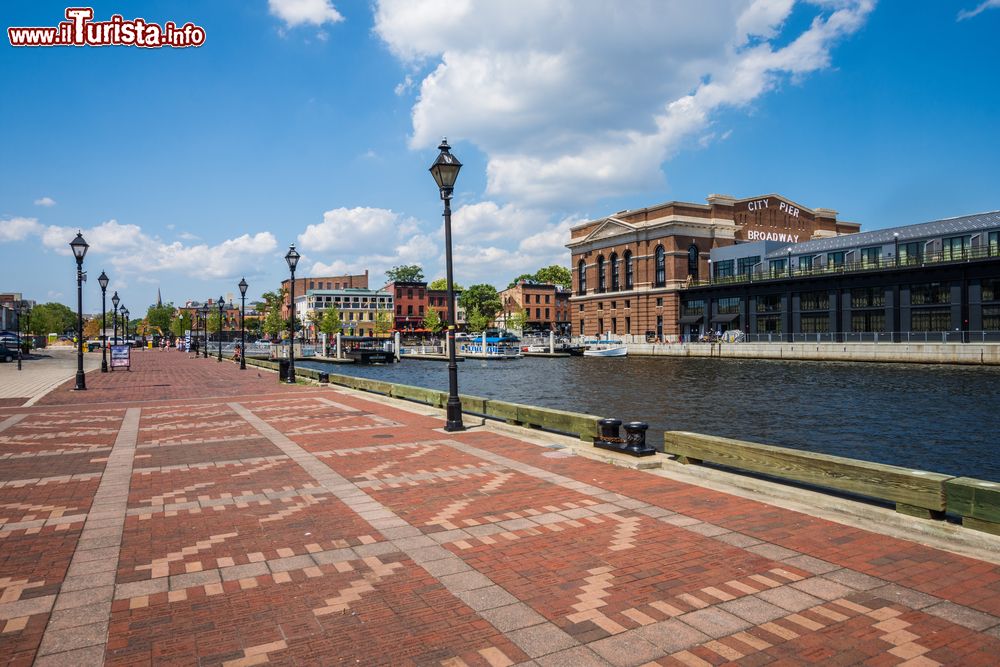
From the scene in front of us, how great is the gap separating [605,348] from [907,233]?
37.0 metres

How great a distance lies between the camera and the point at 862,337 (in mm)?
62125

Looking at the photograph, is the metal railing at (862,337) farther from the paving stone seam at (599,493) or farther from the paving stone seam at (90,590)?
the paving stone seam at (90,590)

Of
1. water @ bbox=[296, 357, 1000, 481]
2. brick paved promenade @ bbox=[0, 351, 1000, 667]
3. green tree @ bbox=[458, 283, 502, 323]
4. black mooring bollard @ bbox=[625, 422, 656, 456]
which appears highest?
green tree @ bbox=[458, 283, 502, 323]

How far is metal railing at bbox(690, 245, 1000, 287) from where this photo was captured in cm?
5841

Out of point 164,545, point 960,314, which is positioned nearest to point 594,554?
point 164,545

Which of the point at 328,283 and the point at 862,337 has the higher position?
the point at 328,283

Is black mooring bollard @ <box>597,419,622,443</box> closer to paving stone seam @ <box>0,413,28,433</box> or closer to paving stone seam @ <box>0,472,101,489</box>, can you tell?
paving stone seam @ <box>0,472,101,489</box>

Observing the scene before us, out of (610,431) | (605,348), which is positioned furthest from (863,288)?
(610,431)

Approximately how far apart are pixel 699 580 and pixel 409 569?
2769 mm

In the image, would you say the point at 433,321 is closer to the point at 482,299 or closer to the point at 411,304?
the point at 411,304

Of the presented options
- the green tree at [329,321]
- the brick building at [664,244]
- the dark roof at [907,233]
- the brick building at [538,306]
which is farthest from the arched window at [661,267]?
the green tree at [329,321]

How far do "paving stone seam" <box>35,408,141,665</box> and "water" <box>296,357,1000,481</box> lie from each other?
13.2 m

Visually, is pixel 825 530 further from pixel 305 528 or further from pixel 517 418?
pixel 517 418

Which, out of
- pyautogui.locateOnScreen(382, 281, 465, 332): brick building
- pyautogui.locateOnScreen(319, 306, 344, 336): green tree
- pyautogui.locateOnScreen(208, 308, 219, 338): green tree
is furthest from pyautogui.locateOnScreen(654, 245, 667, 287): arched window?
pyautogui.locateOnScreen(208, 308, 219, 338): green tree
